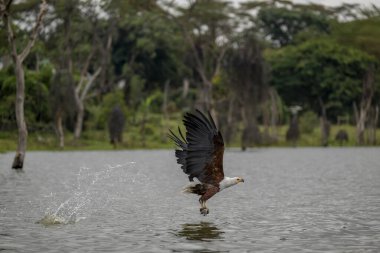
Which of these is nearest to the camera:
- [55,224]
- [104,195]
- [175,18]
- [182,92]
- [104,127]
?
[55,224]

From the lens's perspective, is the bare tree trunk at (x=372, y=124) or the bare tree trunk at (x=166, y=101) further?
the bare tree trunk at (x=372, y=124)

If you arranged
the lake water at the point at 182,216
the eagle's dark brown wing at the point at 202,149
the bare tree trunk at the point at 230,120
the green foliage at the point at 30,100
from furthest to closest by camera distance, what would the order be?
the bare tree trunk at the point at 230,120
the green foliage at the point at 30,100
the eagle's dark brown wing at the point at 202,149
the lake water at the point at 182,216

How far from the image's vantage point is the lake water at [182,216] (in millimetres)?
13789

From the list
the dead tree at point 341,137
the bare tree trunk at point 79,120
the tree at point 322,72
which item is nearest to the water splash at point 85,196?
the bare tree trunk at point 79,120

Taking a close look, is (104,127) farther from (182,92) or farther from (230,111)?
(182,92)

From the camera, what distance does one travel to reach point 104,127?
267ft

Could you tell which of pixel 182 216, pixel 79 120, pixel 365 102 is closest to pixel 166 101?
pixel 79 120

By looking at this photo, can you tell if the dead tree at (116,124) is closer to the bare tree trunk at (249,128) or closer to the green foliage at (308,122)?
the bare tree trunk at (249,128)

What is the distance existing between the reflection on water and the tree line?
4390 centimetres

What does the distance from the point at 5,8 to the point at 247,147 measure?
47165mm

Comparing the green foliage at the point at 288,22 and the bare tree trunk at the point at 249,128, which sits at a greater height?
the green foliage at the point at 288,22

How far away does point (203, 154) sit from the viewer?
54.0ft

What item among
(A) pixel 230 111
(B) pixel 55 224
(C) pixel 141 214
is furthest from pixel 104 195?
(A) pixel 230 111

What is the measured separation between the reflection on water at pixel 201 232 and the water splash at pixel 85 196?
9.17 ft
